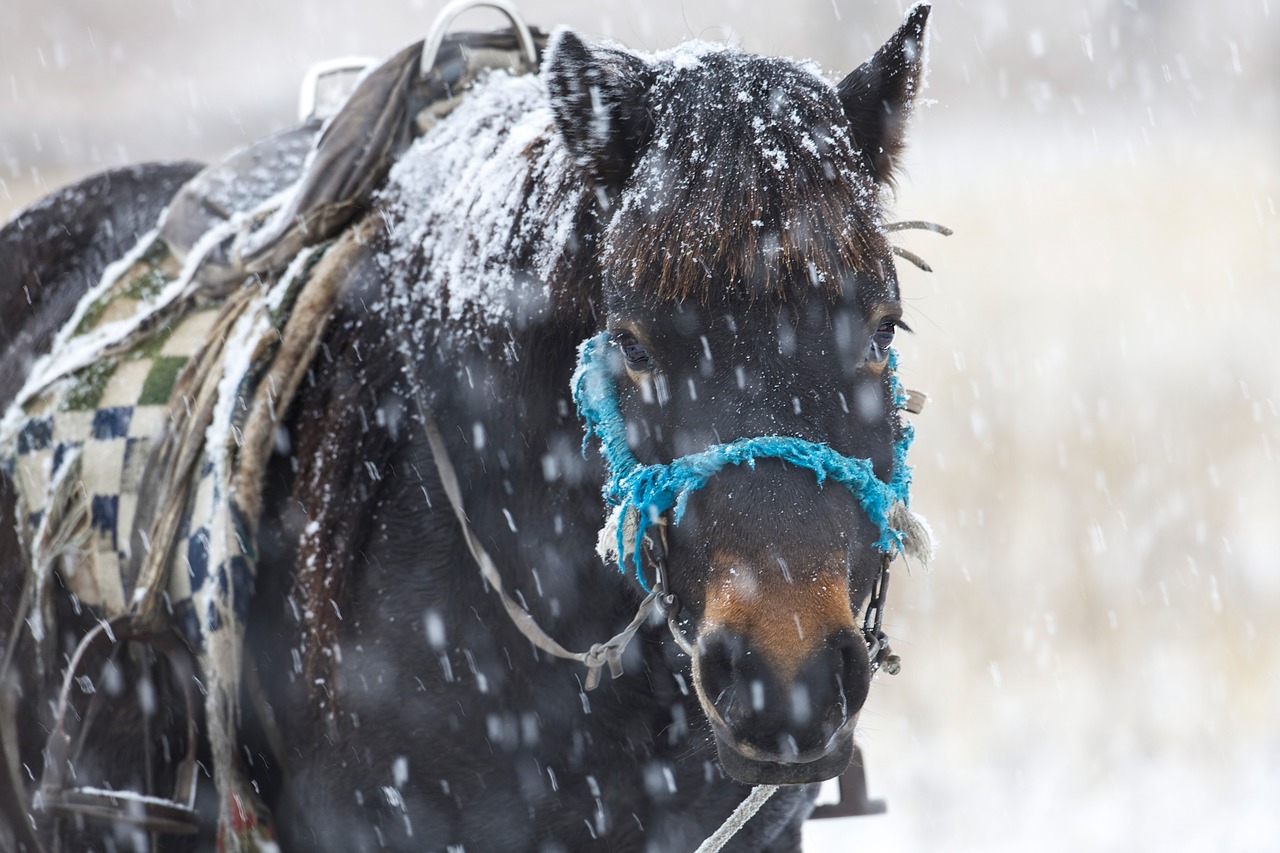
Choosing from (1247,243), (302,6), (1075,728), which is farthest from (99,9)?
(1075,728)

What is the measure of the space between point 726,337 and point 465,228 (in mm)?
806

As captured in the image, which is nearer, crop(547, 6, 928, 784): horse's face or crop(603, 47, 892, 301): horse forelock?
crop(547, 6, 928, 784): horse's face

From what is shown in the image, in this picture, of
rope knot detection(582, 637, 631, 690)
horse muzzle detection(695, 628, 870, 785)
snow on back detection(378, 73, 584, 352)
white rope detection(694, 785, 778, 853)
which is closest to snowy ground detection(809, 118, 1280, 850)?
white rope detection(694, 785, 778, 853)

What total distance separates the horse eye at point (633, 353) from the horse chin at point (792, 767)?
23.8 inches

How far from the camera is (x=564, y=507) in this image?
2191 millimetres

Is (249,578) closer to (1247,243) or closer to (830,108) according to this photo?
(830,108)

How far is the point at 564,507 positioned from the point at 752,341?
2.07 ft

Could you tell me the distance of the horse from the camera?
1.72m

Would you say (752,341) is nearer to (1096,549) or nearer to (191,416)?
(191,416)

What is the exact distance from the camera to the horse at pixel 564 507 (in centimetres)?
172

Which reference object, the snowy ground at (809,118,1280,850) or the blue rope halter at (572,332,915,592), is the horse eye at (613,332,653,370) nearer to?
the blue rope halter at (572,332,915,592)

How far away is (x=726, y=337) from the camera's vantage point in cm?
175

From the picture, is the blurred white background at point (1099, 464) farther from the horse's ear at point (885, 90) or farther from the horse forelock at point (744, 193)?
the horse forelock at point (744, 193)

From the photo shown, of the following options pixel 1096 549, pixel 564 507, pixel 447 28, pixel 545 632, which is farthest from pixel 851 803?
pixel 1096 549
